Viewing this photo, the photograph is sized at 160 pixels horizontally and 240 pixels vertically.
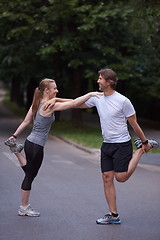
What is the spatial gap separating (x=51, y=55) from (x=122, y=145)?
57.9 feet

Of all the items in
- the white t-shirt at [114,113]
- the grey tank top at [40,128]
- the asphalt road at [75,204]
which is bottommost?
the asphalt road at [75,204]

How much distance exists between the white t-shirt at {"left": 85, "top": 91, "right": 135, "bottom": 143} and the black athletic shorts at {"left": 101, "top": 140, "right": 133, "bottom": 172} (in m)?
0.07

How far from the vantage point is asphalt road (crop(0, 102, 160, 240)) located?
666 cm

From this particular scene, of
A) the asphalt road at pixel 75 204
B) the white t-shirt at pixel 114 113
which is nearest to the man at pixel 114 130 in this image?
the white t-shirt at pixel 114 113

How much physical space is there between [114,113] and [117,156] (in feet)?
1.61

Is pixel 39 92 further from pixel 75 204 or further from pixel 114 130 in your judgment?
pixel 75 204

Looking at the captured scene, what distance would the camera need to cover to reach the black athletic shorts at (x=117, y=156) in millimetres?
6906

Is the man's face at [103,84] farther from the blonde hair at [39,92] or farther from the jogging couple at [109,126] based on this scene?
the blonde hair at [39,92]

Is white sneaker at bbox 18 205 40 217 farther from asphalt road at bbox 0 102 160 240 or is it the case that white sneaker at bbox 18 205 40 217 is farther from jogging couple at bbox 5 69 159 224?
jogging couple at bbox 5 69 159 224

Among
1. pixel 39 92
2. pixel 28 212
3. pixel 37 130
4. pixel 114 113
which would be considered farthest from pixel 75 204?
pixel 114 113

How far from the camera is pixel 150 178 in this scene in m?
11.4

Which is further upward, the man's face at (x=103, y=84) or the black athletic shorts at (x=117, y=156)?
the man's face at (x=103, y=84)

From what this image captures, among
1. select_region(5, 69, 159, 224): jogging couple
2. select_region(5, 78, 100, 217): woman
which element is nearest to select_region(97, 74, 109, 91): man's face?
select_region(5, 69, 159, 224): jogging couple

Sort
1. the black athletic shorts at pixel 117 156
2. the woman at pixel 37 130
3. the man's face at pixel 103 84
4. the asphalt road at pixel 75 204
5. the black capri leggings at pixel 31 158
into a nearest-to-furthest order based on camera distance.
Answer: the asphalt road at pixel 75 204 < the man's face at pixel 103 84 < the black athletic shorts at pixel 117 156 < the woman at pixel 37 130 < the black capri leggings at pixel 31 158
